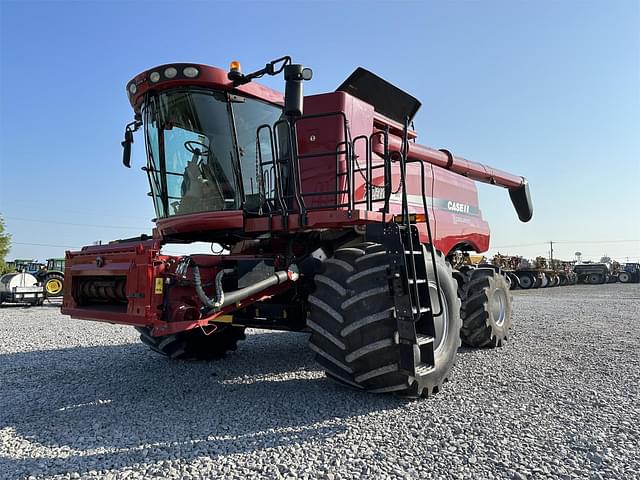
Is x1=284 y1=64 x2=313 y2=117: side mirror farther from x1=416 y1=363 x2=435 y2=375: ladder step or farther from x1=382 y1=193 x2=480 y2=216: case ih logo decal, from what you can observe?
x1=416 y1=363 x2=435 y2=375: ladder step

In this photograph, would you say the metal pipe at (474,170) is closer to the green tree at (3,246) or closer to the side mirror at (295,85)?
the side mirror at (295,85)

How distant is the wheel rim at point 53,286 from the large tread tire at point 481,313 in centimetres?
1599

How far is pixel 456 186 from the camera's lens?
293 inches

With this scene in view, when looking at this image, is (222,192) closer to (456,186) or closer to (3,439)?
(3,439)

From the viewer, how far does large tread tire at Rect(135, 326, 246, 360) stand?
5.69m

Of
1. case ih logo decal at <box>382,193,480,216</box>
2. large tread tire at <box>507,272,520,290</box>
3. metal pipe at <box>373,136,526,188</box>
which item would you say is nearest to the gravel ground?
case ih logo decal at <box>382,193,480,216</box>

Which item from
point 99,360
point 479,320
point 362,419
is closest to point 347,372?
point 362,419

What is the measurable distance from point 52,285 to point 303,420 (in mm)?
17208

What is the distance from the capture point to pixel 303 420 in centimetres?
361

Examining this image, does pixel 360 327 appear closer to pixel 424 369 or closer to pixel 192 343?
pixel 424 369

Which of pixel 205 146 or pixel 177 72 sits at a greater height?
pixel 177 72

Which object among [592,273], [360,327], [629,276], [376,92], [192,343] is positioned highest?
[376,92]

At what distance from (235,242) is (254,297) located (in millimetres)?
1441

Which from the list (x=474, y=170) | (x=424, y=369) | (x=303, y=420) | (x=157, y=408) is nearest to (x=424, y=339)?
(x=424, y=369)
